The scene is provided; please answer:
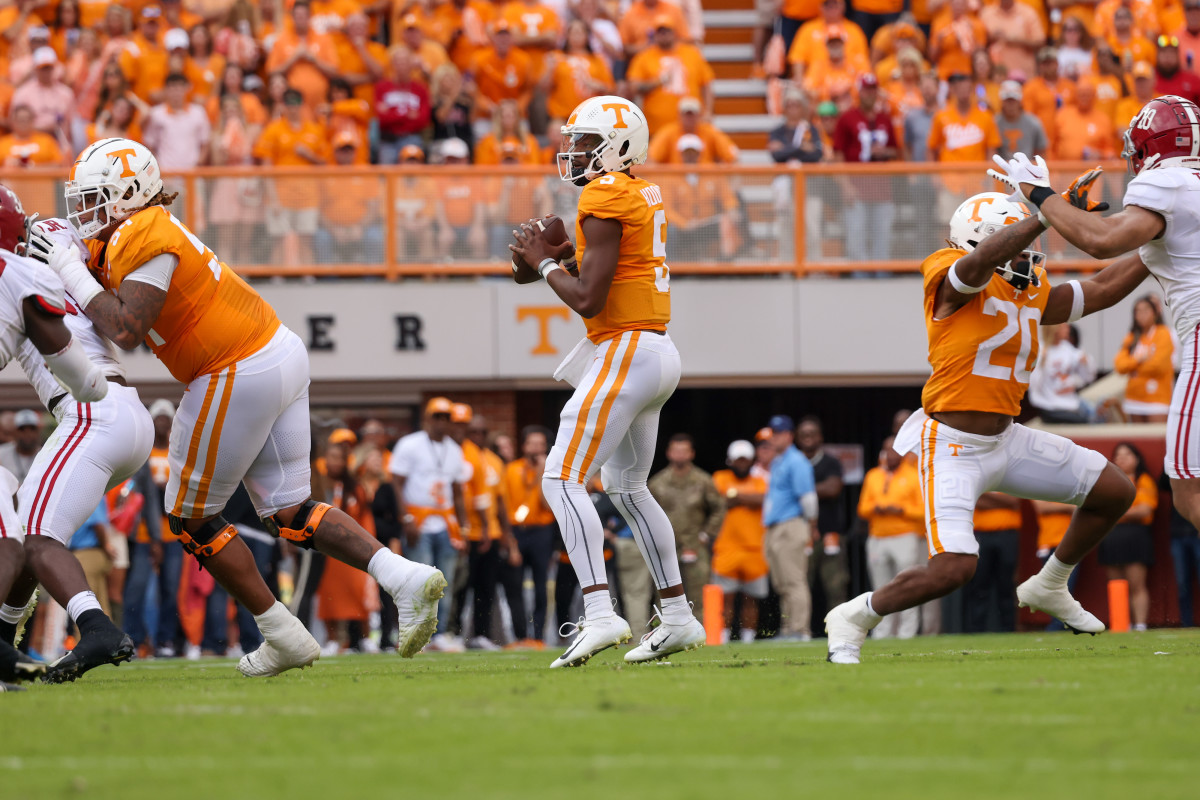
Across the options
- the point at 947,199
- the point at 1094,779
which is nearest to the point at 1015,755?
the point at 1094,779

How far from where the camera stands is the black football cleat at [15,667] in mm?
5781

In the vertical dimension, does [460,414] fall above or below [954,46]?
below

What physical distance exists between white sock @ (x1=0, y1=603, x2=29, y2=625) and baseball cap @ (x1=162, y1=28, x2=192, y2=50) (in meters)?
11.2

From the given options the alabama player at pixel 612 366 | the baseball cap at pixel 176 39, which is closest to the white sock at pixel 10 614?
the alabama player at pixel 612 366

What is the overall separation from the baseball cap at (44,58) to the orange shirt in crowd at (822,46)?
8.12 metres

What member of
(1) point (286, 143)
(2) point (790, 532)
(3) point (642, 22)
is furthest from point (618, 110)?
(3) point (642, 22)

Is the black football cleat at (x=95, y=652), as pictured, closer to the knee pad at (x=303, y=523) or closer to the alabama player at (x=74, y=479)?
the alabama player at (x=74, y=479)

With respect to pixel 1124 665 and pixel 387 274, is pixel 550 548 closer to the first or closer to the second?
pixel 387 274

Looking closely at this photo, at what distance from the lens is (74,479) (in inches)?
264

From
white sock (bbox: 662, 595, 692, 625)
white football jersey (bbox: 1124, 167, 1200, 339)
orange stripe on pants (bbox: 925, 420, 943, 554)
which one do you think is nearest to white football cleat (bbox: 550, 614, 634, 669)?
white sock (bbox: 662, 595, 692, 625)

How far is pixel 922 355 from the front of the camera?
54.1 feet

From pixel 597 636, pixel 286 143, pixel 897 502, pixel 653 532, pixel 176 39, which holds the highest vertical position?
pixel 176 39

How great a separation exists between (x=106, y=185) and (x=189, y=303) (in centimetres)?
60

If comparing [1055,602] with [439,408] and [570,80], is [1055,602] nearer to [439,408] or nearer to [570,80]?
[439,408]
